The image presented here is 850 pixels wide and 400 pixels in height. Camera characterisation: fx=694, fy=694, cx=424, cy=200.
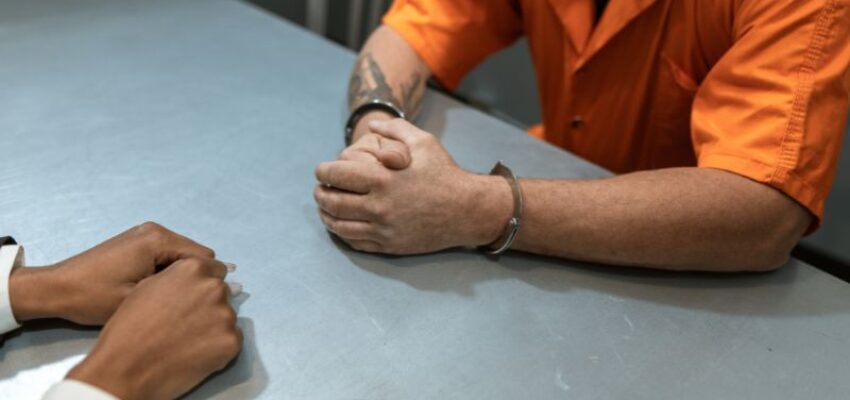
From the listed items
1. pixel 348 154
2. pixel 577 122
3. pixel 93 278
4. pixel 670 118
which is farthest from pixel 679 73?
pixel 93 278

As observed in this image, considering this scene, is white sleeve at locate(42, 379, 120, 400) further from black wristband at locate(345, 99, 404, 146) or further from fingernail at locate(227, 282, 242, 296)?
black wristband at locate(345, 99, 404, 146)

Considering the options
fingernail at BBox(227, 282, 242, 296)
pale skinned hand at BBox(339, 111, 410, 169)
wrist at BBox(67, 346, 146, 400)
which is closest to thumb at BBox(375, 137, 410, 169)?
pale skinned hand at BBox(339, 111, 410, 169)

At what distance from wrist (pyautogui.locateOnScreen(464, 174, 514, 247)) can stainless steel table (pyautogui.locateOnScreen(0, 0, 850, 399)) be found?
0.04 metres

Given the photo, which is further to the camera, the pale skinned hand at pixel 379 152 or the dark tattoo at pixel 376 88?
the dark tattoo at pixel 376 88

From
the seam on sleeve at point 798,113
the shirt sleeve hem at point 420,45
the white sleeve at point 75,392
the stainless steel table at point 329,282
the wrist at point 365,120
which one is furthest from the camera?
the shirt sleeve hem at point 420,45

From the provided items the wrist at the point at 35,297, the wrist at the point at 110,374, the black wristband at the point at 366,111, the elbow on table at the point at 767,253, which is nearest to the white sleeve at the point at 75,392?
the wrist at the point at 110,374

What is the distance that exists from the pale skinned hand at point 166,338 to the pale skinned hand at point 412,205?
A: 18cm

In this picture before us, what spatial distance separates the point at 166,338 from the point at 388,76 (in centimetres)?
58

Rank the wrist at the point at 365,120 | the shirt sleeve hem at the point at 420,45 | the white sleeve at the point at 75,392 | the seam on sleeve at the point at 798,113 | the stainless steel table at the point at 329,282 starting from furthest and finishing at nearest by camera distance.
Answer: the shirt sleeve hem at the point at 420,45 → the wrist at the point at 365,120 → the seam on sleeve at the point at 798,113 → the stainless steel table at the point at 329,282 → the white sleeve at the point at 75,392

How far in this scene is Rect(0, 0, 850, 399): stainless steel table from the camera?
2.27 feet

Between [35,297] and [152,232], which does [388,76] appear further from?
A: [35,297]

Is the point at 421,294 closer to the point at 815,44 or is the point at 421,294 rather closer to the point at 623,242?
the point at 623,242

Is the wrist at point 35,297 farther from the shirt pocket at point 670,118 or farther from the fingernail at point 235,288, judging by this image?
the shirt pocket at point 670,118

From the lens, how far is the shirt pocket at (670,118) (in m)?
1.03
